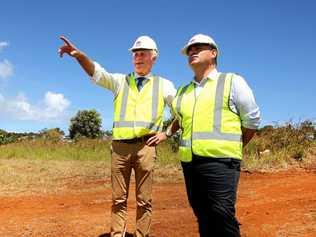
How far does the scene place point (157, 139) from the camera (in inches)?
201

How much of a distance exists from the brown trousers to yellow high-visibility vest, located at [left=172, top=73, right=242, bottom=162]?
135 cm

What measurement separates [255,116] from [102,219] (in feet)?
11.7

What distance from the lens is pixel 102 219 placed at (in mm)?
6914

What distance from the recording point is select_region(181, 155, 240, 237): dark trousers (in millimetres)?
3828

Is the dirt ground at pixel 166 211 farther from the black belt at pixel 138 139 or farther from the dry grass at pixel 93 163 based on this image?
the black belt at pixel 138 139

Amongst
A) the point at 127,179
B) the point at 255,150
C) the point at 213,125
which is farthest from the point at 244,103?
the point at 255,150

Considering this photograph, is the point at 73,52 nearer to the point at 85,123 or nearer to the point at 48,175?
the point at 48,175

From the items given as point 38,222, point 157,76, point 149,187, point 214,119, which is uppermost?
point 157,76

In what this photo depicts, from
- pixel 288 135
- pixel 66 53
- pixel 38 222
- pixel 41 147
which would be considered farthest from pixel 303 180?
pixel 41 147

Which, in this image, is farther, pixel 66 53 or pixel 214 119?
pixel 66 53

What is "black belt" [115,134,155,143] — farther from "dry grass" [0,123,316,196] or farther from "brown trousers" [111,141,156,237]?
"dry grass" [0,123,316,196]

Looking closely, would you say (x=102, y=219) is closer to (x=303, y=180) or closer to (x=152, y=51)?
(x=152, y=51)

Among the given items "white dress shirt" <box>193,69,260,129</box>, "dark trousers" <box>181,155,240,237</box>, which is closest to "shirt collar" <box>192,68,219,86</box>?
"white dress shirt" <box>193,69,260,129</box>

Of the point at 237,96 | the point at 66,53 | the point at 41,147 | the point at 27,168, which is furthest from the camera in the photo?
the point at 41,147
